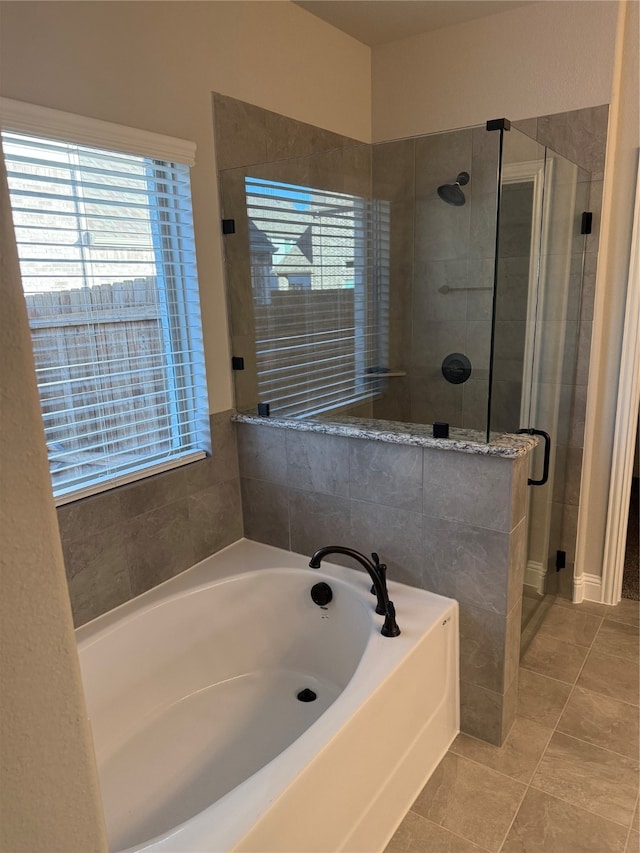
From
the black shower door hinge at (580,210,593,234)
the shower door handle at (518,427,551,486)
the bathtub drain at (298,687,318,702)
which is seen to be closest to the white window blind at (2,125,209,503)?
the bathtub drain at (298,687,318,702)

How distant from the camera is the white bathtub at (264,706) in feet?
4.77

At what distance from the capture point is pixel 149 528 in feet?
7.38

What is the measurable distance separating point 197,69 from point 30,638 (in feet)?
7.72

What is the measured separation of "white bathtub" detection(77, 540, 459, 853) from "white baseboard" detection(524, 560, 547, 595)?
19.3 inches

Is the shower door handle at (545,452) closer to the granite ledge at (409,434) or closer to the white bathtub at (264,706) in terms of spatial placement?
the granite ledge at (409,434)

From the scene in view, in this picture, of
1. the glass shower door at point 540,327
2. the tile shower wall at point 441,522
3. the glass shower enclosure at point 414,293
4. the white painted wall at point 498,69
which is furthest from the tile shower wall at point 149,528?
the white painted wall at point 498,69

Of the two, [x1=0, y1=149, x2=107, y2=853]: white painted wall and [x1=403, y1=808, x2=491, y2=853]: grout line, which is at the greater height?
[x1=0, y1=149, x2=107, y2=853]: white painted wall

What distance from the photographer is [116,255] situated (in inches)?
80.5

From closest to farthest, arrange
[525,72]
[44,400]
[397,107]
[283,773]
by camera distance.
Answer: [283,773] < [44,400] < [525,72] < [397,107]

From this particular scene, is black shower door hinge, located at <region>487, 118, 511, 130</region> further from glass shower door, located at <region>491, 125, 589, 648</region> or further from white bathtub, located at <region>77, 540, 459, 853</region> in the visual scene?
white bathtub, located at <region>77, 540, 459, 853</region>

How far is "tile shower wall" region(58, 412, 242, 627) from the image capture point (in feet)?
6.64

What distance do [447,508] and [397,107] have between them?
2.20 meters

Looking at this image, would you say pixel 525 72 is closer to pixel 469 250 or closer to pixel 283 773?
pixel 469 250

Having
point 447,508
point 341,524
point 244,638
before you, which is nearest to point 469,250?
point 447,508
